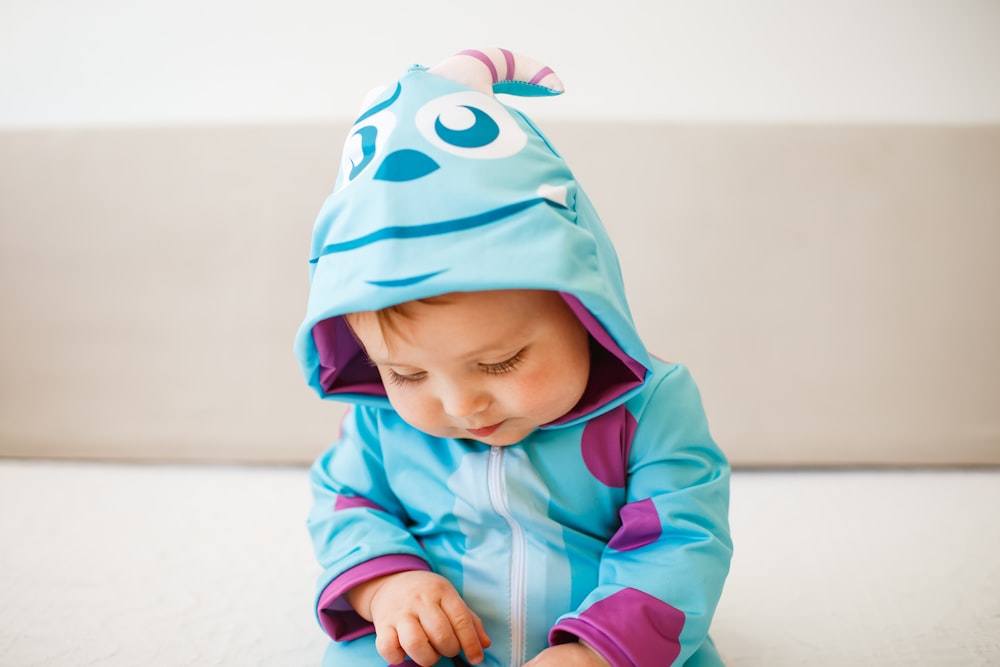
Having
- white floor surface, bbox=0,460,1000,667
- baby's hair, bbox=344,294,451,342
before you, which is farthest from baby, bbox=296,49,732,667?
white floor surface, bbox=0,460,1000,667

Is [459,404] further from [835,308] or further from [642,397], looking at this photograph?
[835,308]

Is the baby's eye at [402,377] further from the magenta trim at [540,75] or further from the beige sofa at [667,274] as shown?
the beige sofa at [667,274]

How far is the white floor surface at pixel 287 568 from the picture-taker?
28.3 inches

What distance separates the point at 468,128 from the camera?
54 cm

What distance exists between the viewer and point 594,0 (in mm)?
1215

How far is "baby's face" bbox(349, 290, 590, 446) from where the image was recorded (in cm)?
51

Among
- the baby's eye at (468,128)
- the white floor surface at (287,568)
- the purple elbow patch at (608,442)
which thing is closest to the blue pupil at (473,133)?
the baby's eye at (468,128)

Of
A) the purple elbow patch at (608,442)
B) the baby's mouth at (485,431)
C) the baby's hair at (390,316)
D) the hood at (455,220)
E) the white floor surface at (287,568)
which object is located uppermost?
the hood at (455,220)

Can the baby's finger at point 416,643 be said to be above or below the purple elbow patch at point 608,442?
below

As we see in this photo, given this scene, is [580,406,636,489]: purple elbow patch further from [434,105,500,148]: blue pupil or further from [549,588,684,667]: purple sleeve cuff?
[434,105,500,148]: blue pupil

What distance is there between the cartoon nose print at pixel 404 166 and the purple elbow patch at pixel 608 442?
234 mm

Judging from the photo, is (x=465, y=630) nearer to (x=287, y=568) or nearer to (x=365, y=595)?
(x=365, y=595)

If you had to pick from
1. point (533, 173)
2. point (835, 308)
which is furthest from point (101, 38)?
point (835, 308)

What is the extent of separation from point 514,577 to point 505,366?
18cm
